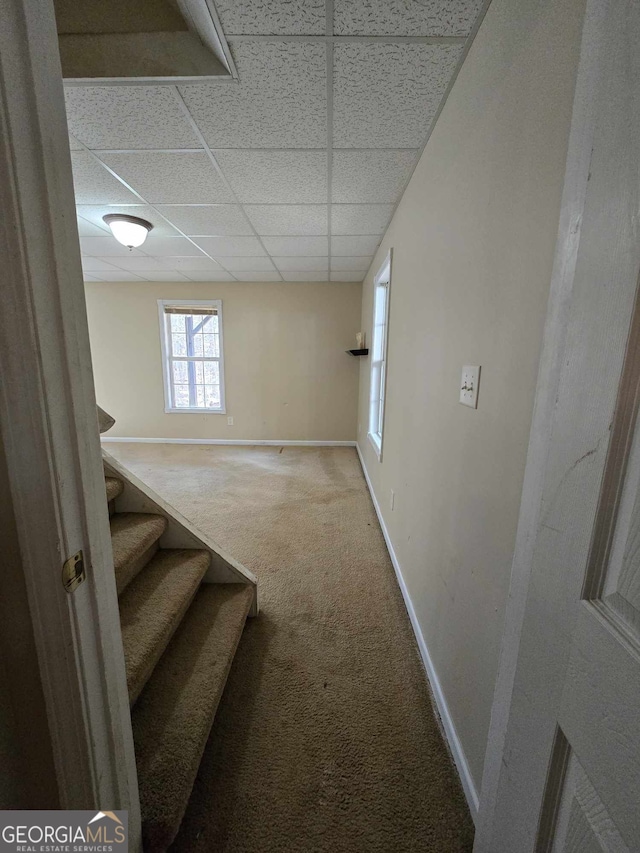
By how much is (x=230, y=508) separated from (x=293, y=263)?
9.13 ft

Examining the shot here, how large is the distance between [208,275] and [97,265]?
1.29 m

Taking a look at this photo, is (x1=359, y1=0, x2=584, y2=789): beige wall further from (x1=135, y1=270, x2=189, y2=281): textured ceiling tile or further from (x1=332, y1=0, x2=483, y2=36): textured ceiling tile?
(x1=135, y1=270, x2=189, y2=281): textured ceiling tile

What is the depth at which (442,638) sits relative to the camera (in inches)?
48.6

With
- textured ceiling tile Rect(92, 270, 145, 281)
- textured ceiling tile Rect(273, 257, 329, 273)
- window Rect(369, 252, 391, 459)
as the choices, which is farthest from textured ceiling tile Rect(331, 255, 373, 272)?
textured ceiling tile Rect(92, 270, 145, 281)

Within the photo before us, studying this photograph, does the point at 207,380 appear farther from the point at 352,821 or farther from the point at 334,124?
the point at 352,821

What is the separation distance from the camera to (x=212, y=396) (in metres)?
4.95

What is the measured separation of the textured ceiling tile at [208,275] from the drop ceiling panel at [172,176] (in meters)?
1.89

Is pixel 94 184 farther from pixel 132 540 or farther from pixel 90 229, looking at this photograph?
pixel 132 540

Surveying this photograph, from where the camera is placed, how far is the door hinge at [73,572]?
1.81 feet

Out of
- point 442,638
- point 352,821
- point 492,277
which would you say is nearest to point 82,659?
point 352,821

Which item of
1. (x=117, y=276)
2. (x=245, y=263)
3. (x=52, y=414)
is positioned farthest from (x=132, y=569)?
(x=117, y=276)

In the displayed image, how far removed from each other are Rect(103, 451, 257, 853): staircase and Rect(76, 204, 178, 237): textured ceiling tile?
78.7 inches

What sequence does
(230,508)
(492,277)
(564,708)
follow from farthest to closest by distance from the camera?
1. (230,508)
2. (492,277)
3. (564,708)

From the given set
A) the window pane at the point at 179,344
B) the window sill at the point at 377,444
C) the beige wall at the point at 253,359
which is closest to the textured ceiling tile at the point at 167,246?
the beige wall at the point at 253,359
